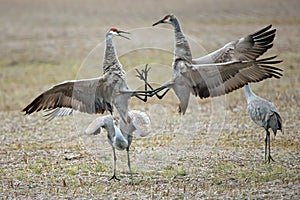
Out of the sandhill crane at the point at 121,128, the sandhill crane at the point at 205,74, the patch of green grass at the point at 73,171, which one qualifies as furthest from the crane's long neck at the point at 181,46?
the patch of green grass at the point at 73,171

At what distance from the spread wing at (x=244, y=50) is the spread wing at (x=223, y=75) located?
0.99 meters

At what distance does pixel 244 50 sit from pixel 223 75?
1.72 meters

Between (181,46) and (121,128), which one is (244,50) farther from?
(121,128)

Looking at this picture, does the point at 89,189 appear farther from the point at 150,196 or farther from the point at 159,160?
the point at 159,160

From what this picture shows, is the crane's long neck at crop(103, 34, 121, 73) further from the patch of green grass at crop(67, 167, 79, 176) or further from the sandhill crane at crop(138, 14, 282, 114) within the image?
the patch of green grass at crop(67, 167, 79, 176)

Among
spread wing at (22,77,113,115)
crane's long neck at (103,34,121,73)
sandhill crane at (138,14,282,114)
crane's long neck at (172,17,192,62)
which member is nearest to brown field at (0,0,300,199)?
spread wing at (22,77,113,115)

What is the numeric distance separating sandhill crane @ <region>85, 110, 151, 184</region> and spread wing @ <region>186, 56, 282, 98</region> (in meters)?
1.08

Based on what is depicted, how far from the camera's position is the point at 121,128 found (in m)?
10.2

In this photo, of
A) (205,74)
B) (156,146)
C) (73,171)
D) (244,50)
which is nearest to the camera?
(205,74)

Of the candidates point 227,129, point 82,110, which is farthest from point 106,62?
point 227,129

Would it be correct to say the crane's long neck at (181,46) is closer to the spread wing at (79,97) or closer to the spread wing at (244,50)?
the spread wing at (244,50)

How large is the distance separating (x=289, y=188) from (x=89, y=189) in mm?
3002

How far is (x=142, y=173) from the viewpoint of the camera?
10672 millimetres

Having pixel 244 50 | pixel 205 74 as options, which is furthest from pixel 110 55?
pixel 244 50
